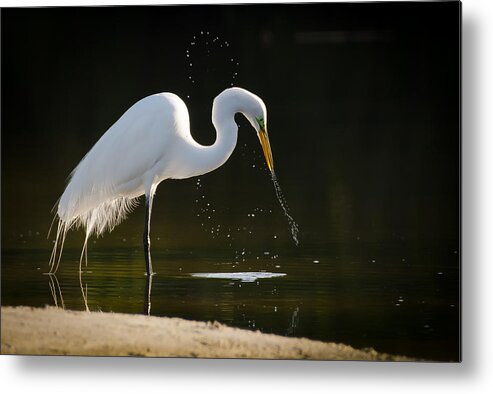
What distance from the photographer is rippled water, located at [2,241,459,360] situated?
2.68 metres

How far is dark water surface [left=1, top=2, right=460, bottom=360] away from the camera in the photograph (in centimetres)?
270

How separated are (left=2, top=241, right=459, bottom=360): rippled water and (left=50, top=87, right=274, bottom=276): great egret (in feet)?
0.28

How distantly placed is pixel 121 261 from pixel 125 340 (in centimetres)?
28

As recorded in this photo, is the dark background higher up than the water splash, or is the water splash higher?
the dark background

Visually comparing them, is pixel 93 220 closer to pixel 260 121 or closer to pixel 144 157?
pixel 144 157

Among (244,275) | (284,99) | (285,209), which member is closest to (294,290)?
(244,275)

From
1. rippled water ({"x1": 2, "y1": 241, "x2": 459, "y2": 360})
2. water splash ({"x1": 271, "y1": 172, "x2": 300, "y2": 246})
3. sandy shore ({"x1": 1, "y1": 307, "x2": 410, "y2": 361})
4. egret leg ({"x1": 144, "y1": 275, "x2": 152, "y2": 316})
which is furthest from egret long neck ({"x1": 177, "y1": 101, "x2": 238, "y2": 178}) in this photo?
sandy shore ({"x1": 1, "y1": 307, "x2": 410, "y2": 361})

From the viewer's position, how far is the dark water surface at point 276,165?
2701 mm

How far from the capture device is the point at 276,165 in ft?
9.29

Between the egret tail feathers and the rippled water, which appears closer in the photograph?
the rippled water


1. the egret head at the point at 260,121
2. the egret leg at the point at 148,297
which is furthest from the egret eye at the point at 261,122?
the egret leg at the point at 148,297

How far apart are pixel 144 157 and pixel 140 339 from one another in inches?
25.2

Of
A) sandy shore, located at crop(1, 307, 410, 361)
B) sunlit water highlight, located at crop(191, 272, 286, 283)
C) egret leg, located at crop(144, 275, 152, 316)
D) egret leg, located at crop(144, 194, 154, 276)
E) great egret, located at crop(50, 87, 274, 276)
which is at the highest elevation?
great egret, located at crop(50, 87, 274, 276)

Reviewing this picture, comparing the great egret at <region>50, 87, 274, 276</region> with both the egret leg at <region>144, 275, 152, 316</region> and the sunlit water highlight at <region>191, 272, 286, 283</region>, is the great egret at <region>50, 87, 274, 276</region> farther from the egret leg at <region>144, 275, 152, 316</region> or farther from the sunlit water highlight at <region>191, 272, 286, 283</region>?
the sunlit water highlight at <region>191, 272, 286, 283</region>
